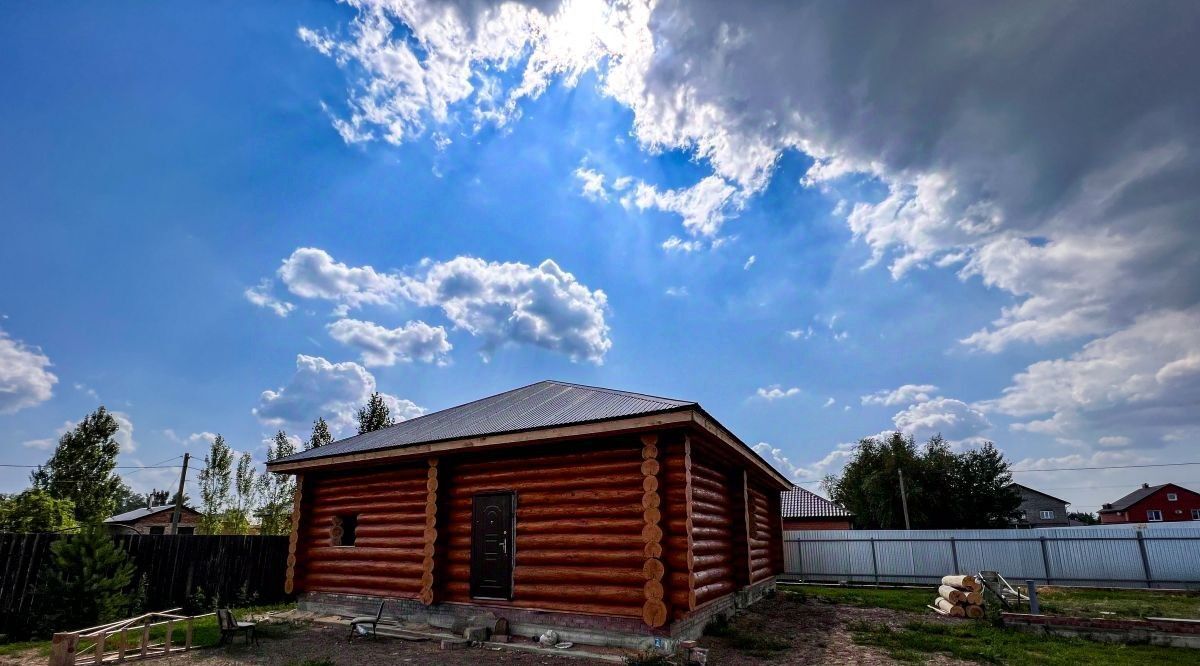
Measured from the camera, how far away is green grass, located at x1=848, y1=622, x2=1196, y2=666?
845cm

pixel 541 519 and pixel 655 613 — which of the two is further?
pixel 541 519

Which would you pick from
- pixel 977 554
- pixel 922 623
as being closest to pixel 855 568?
pixel 977 554

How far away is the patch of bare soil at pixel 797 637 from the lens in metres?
8.91

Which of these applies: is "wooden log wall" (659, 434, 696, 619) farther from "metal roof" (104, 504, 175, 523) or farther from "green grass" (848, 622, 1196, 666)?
"metal roof" (104, 504, 175, 523)

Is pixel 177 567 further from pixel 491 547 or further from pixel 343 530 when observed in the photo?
pixel 491 547

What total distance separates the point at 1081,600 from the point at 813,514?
17358mm

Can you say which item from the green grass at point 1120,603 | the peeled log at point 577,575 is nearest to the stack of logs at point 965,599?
the green grass at point 1120,603

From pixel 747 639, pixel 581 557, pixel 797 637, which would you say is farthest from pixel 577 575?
pixel 797 637

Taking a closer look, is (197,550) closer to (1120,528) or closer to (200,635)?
(200,635)

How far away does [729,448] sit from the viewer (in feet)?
37.1

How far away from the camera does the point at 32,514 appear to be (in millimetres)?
24875

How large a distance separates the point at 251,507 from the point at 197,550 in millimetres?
19930

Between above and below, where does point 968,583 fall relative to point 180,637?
above

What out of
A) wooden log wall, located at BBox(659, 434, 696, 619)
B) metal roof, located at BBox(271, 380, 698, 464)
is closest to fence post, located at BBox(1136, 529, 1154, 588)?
wooden log wall, located at BBox(659, 434, 696, 619)
